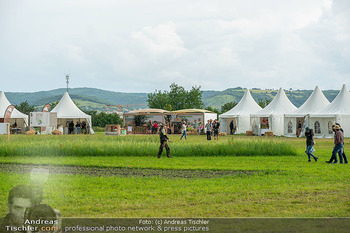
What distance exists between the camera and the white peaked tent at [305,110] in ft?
128

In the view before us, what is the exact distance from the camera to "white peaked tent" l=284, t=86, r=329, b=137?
38.9 meters

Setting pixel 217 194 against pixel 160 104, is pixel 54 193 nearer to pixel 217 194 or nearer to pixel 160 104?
pixel 217 194

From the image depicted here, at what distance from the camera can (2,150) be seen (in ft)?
64.1

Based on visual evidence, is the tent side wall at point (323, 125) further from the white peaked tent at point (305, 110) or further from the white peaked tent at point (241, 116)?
the white peaked tent at point (241, 116)

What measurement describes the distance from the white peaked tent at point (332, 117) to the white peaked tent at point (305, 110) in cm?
80

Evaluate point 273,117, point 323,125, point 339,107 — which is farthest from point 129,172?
point 273,117

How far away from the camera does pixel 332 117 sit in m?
37.2

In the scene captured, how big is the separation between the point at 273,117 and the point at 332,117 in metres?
5.80

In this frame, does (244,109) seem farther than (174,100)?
No

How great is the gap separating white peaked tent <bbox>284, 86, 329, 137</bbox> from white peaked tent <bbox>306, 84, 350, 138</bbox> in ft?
2.62

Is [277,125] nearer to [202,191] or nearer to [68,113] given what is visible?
[68,113]

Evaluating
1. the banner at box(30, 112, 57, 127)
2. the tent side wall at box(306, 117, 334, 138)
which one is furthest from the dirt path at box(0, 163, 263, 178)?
the banner at box(30, 112, 57, 127)

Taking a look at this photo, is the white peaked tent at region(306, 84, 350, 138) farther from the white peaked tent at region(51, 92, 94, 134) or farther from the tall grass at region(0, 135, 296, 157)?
the white peaked tent at region(51, 92, 94, 134)

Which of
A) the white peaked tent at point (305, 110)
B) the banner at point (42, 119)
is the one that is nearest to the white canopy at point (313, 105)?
the white peaked tent at point (305, 110)
